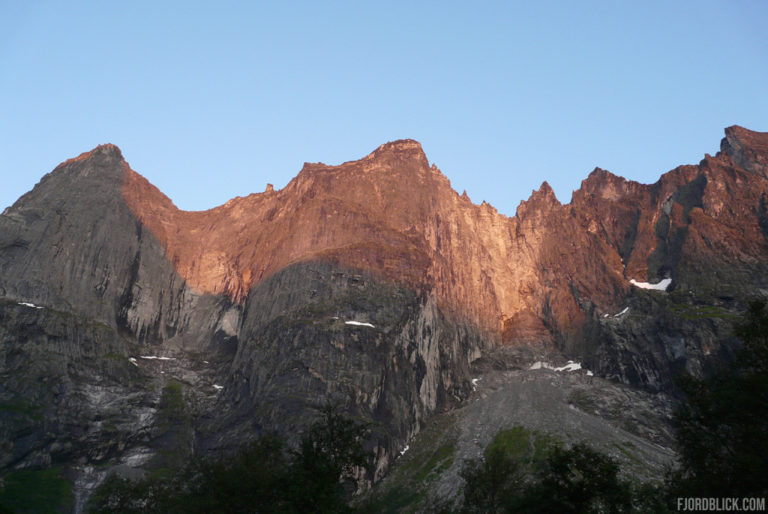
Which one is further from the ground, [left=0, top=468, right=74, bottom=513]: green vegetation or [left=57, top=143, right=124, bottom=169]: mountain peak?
[left=57, top=143, right=124, bottom=169]: mountain peak

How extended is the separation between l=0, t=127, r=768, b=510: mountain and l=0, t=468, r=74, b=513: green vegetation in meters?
1.92

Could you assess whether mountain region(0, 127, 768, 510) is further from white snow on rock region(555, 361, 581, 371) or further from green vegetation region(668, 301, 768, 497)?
green vegetation region(668, 301, 768, 497)

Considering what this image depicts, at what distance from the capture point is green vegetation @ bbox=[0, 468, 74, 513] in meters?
85.9

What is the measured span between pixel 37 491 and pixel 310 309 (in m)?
62.6

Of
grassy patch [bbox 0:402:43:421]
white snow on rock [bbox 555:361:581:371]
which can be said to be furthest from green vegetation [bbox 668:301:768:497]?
white snow on rock [bbox 555:361:581:371]

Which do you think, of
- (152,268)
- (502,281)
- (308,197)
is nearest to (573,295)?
(502,281)

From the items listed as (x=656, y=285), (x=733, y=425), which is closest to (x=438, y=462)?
(x=733, y=425)

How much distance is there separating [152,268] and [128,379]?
4808 centimetres

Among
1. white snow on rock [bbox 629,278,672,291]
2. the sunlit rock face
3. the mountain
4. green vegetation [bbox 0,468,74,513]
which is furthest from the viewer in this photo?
white snow on rock [bbox 629,278,672,291]

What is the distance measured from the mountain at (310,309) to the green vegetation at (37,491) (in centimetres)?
192

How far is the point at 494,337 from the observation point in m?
177

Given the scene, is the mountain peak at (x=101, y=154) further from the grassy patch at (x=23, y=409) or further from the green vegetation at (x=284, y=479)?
the green vegetation at (x=284, y=479)

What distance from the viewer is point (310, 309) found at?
134 meters

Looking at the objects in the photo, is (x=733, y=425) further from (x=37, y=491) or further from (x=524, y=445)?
(x=37, y=491)
